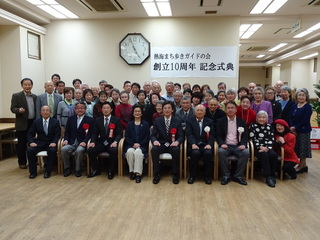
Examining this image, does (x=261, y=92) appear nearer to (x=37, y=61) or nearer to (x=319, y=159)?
(x=319, y=159)

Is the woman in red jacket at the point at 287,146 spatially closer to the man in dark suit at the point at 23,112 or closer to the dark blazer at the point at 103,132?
the dark blazer at the point at 103,132

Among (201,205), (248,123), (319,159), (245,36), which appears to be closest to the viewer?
(201,205)

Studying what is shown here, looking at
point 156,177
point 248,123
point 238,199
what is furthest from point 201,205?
point 248,123

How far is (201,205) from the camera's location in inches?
122

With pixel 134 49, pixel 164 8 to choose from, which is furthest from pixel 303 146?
pixel 134 49

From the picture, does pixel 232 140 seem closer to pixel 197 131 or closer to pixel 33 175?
pixel 197 131

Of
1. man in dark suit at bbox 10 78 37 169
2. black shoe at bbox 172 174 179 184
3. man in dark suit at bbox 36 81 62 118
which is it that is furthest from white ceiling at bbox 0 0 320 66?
black shoe at bbox 172 174 179 184

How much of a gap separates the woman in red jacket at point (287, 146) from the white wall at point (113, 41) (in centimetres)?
272

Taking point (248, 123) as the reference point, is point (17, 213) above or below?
below

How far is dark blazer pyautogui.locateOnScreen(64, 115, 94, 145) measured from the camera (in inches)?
171

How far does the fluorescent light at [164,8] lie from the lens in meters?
5.71

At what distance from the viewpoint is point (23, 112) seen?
180 inches

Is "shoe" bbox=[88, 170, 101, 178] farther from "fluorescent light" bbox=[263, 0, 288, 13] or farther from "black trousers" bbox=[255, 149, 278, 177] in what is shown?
"fluorescent light" bbox=[263, 0, 288, 13]

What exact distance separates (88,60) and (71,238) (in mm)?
5307
